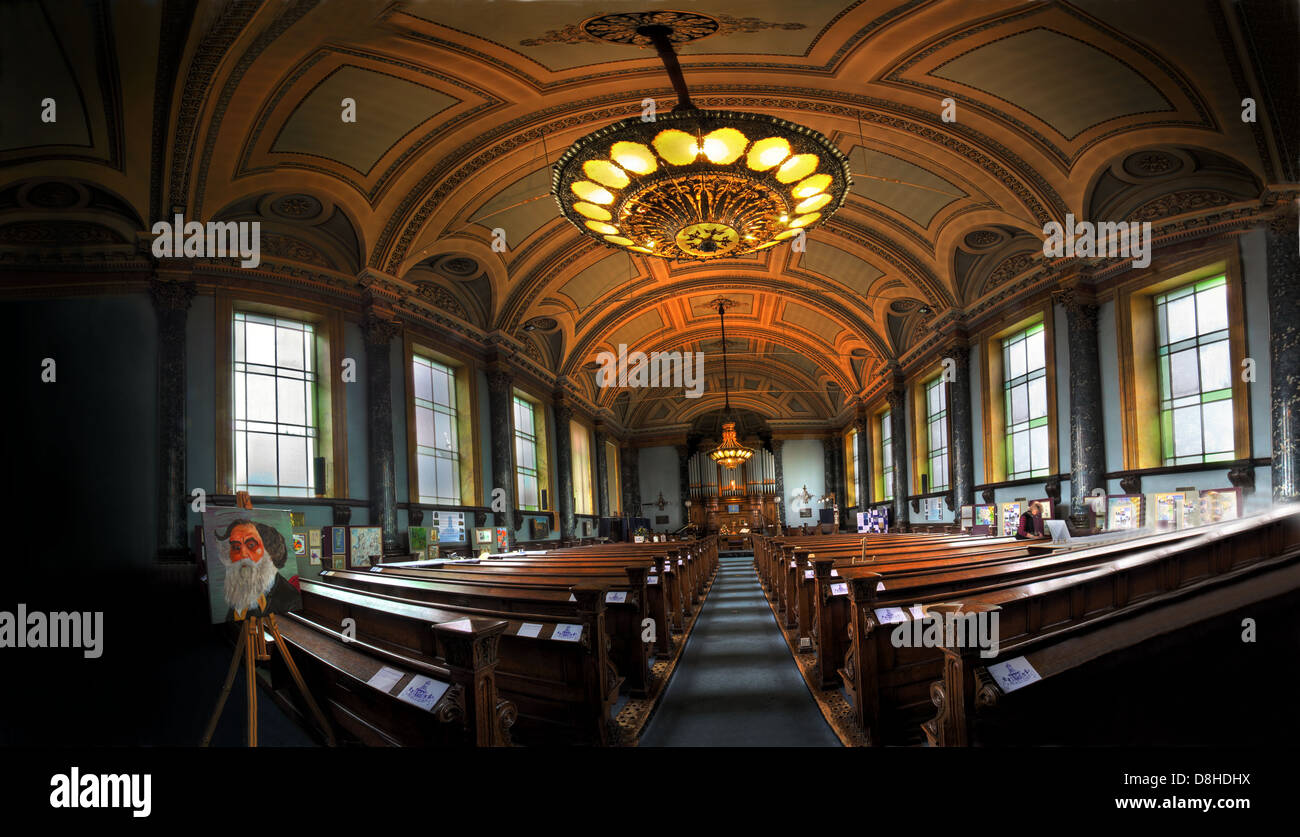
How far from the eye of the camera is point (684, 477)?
24781 mm

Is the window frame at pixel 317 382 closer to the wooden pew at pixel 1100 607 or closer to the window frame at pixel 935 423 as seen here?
the wooden pew at pixel 1100 607

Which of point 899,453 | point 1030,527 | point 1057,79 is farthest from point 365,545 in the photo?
point 899,453

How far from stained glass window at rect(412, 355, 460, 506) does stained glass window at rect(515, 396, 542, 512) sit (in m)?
2.50

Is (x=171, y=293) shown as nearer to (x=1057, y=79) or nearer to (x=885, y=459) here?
(x=1057, y=79)

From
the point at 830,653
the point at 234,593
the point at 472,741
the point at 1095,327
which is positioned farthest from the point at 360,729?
the point at 1095,327

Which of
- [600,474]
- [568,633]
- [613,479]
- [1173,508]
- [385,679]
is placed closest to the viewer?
[385,679]

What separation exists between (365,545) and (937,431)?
12.0 meters

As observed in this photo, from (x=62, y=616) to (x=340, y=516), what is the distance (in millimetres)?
5381

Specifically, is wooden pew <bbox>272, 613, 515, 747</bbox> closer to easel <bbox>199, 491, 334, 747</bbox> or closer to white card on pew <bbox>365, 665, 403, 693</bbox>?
white card on pew <bbox>365, 665, 403, 693</bbox>

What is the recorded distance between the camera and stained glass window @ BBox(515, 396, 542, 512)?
14188 mm

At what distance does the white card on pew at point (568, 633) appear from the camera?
2.61 m

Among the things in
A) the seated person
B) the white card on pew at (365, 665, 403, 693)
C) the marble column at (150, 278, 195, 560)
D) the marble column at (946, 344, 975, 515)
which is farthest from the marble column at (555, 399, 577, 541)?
the white card on pew at (365, 665, 403, 693)

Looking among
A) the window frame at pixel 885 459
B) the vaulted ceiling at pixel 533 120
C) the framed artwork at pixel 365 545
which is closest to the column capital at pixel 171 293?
the vaulted ceiling at pixel 533 120

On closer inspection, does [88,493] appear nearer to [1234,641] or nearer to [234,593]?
[234,593]
